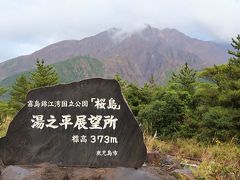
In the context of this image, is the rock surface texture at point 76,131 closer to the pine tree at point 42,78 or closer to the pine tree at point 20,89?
the pine tree at point 42,78

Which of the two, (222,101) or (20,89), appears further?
(20,89)

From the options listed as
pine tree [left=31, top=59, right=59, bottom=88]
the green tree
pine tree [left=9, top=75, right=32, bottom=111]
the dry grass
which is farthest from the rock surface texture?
pine tree [left=9, top=75, right=32, bottom=111]

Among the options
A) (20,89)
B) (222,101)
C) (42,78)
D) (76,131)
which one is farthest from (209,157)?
(20,89)

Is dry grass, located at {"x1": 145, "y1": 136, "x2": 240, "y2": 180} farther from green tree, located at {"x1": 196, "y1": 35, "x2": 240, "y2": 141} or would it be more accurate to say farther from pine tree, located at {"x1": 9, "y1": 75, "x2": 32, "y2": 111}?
pine tree, located at {"x1": 9, "y1": 75, "x2": 32, "y2": 111}

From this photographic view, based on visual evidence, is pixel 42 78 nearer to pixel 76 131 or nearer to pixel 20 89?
pixel 20 89

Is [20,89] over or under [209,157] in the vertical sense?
over

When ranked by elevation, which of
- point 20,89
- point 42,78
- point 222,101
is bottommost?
point 222,101

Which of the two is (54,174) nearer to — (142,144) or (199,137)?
(142,144)

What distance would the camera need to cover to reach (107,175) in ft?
19.7

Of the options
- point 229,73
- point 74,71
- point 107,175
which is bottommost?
point 107,175

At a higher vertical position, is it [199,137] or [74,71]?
[74,71]

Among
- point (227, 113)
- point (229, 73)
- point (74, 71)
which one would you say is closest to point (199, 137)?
point (227, 113)

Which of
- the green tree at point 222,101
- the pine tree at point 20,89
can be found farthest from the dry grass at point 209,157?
the pine tree at point 20,89

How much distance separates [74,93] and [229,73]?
980cm
